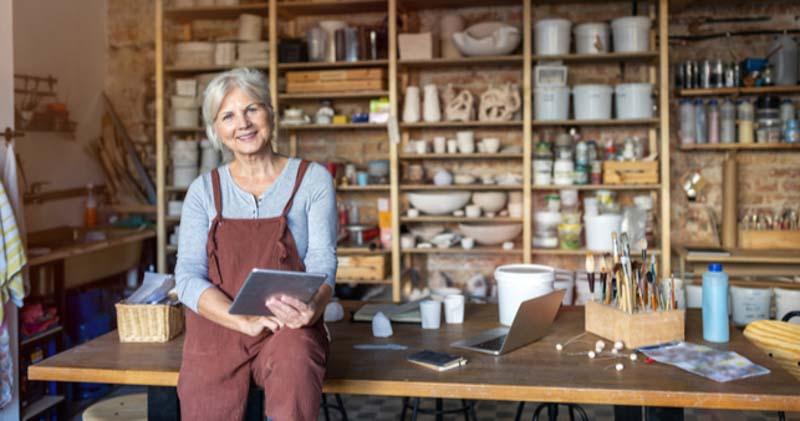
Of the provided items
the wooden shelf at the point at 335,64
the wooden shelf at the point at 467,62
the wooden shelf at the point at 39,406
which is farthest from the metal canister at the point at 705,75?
the wooden shelf at the point at 39,406

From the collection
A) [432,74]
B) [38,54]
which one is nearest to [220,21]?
[38,54]

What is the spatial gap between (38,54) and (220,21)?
140 centimetres

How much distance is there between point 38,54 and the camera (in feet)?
16.9

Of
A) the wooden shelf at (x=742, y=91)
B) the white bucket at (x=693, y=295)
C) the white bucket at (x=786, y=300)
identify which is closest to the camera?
the white bucket at (x=786, y=300)

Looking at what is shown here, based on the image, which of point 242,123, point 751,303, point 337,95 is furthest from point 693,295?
point 242,123

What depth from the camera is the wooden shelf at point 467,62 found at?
5.13 meters

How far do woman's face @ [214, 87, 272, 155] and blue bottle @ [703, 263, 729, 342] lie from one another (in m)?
1.45

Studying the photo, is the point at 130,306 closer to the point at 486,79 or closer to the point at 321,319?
the point at 321,319

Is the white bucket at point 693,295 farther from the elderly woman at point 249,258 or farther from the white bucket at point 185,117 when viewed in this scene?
the white bucket at point 185,117

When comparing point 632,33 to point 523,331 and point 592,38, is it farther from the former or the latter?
point 523,331

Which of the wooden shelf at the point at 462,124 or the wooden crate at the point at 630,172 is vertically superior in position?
the wooden shelf at the point at 462,124

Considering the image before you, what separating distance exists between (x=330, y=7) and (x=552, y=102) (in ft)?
5.77

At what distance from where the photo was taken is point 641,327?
227 cm

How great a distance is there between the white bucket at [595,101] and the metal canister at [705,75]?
63 cm
